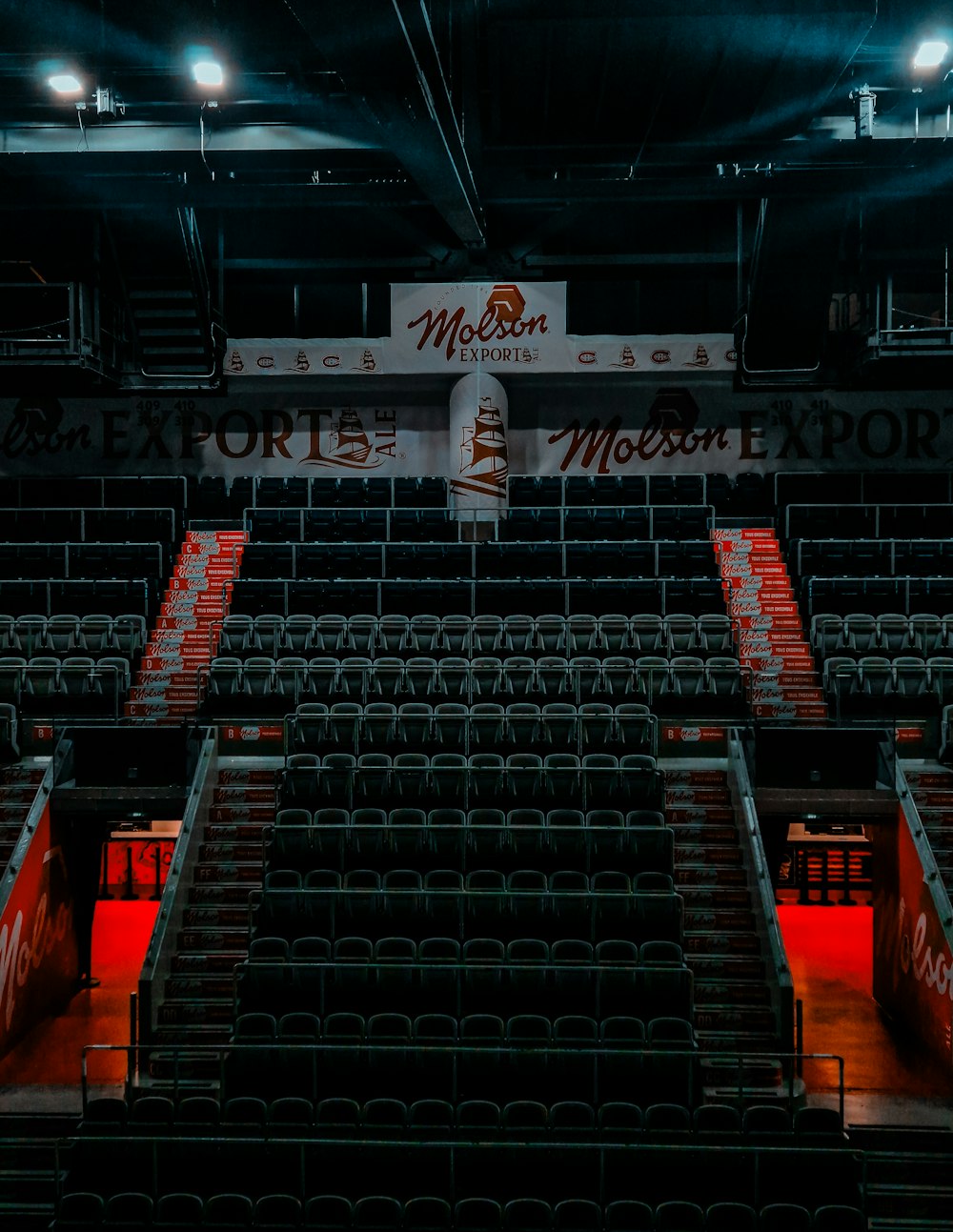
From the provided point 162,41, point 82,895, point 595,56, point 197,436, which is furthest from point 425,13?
point 197,436

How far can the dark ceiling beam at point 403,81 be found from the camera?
8.15 m

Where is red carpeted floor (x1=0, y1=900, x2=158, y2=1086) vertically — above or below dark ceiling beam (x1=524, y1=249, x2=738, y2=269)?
below

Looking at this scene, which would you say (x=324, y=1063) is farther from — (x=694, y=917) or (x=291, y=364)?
(x=291, y=364)

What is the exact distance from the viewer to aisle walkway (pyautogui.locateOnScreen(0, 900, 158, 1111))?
999cm

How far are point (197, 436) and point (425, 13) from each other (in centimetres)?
1293

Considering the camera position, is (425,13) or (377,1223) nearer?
(377,1223)

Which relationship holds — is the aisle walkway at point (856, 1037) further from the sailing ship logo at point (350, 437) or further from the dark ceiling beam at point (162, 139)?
the dark ceiling beam at point (162, 139)

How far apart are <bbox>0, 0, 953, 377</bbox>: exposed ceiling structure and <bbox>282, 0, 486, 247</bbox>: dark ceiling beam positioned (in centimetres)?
3

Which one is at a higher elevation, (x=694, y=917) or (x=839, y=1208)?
(x=694, y=917)

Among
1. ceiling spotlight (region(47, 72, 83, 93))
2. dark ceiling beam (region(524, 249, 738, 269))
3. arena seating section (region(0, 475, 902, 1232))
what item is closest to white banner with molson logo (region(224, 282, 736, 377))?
dark ceiling beam (region(524, 249, 738, 269))

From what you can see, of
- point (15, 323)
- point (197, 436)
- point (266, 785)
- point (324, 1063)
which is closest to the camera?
point (324, 1063)

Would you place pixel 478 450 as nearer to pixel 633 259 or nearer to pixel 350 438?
pixel 350 438

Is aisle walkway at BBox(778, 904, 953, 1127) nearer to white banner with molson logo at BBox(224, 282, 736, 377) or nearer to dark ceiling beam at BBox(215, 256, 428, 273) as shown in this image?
white banner with molson logo at BBox(224, 282, 736, 377)

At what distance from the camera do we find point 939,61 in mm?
12914
